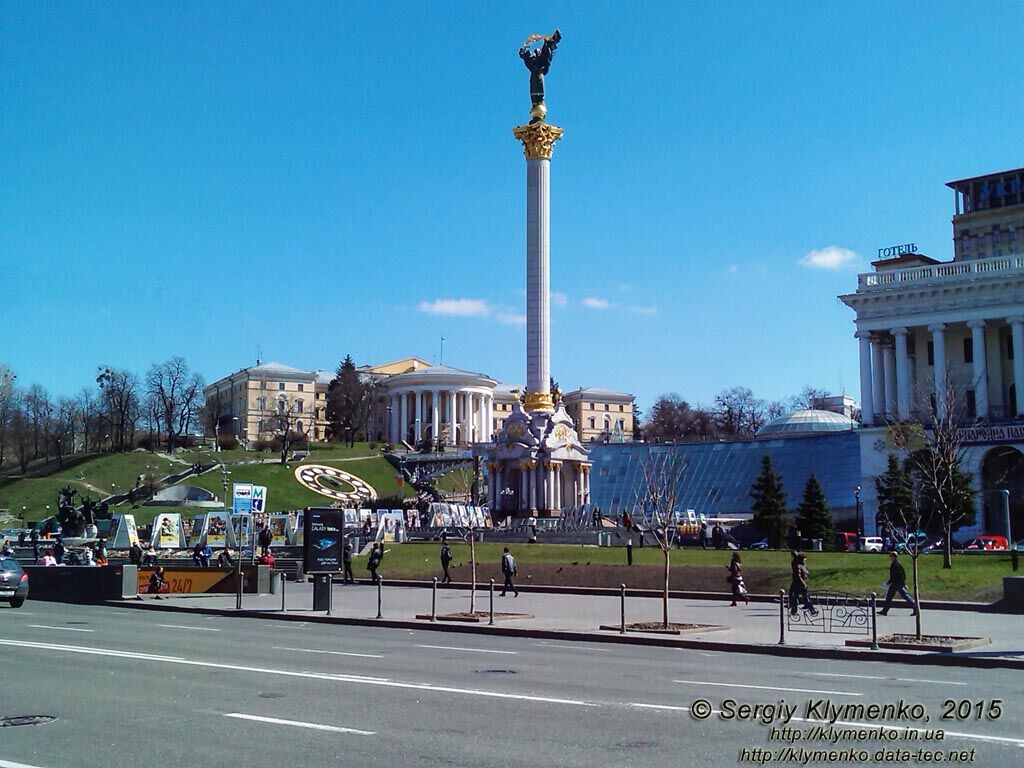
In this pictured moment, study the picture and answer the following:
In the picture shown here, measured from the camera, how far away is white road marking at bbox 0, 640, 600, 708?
13.7 m

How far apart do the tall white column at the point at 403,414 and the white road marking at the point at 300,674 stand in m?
148

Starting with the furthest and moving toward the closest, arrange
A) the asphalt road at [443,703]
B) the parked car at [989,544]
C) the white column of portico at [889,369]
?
1. the white column of portico at [889,369]
2. the parked car at [989,544]
3. the asphalt road at [443,703]

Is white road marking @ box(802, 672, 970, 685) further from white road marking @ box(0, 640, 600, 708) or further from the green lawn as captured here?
the green lawn

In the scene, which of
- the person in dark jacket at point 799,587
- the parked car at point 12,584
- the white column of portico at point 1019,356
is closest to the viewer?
Result: the person in dark jacket at point 799,587

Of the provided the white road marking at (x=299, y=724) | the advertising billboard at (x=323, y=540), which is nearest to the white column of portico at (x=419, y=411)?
the advertising billboard at (x=323, y=540)

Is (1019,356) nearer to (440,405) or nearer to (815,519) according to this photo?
(815,519)

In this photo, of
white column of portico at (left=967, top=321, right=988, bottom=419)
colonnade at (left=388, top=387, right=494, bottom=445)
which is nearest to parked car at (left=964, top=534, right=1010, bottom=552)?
white column of portico at (left=967, top=321, right=988, bottom=419)

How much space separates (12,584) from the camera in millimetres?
33094

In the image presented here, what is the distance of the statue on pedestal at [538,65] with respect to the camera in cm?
7829

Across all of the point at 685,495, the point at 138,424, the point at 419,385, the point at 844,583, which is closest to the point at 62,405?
the point at 138,424

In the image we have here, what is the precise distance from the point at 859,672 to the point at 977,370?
6772cm

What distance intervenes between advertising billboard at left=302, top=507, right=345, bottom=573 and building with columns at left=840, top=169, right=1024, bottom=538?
47259mm

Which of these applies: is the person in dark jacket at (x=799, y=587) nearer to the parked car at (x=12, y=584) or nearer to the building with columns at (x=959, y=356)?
the parked car at (x=12, y=584)

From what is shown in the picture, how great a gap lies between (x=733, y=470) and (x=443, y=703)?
8011 centimetres
